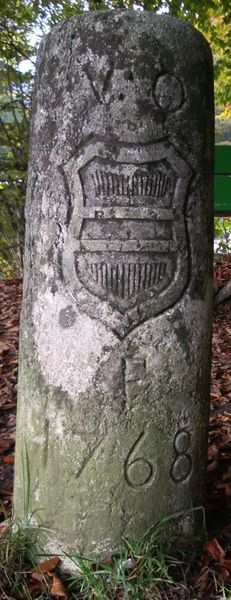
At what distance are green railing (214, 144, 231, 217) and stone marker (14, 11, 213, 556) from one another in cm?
358

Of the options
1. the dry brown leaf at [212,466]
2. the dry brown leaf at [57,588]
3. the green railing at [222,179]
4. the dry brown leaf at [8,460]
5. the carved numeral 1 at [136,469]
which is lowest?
the dry brown leaf at [57,588]

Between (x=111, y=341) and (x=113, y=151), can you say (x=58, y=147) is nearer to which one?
(x=113, y=151)

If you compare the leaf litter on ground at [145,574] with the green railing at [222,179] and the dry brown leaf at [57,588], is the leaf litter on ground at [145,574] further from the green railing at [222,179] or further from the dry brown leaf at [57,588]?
the green railing at [222,179]

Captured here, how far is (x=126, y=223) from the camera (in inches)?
81.0

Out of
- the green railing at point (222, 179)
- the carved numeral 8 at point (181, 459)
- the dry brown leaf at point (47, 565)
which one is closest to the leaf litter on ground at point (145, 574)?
the dry brown leaf at point (47, 565)

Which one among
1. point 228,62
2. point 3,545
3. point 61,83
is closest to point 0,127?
point 228,62

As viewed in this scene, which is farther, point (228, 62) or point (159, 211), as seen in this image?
point (228, 62)

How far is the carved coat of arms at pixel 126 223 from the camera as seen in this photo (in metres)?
2.04

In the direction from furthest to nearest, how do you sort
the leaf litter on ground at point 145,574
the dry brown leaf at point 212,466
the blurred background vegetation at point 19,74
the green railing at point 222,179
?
the blurred background vegetation at point 19,74
the green railing at point 222,179
the dry brown leaf at point 212,466
the leaf litter on ground at point 145,574

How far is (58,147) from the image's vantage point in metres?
2.08

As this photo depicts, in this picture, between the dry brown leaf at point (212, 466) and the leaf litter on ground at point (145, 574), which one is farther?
the dry brown leaf at point (212, 466)

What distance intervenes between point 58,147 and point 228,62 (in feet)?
24.3

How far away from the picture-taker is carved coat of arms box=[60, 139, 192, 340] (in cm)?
204

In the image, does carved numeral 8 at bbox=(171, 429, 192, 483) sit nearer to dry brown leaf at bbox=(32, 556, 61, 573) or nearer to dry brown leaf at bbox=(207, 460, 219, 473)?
dry brown leaf at bbox=(32, 556, 61, 573)
